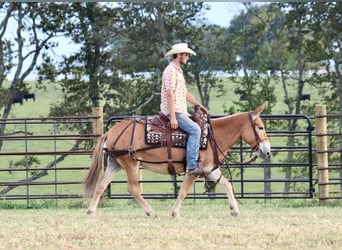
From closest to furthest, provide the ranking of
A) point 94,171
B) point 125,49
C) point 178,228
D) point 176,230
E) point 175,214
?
point 176,230, point 178,228, point 175,214, point 94,171, point 125,49

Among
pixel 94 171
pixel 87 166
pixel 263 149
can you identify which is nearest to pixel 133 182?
pixel 94 171

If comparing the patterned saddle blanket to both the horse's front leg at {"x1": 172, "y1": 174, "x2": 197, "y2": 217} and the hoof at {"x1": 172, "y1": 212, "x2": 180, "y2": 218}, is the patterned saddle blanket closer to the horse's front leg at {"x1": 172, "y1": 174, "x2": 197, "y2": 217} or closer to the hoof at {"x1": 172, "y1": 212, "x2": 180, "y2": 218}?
the horse's front leg at {"x1": 172, "y1": 174, "x2": 197, "y2": 217}

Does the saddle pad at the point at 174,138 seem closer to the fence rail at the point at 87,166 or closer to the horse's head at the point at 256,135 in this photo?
the horse's head at the point at 256,135

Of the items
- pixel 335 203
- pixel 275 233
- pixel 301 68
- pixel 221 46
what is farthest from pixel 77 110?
pixel 275 233

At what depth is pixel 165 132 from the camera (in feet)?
34.3

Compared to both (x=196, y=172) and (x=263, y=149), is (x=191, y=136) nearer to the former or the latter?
(x=196, y=172)

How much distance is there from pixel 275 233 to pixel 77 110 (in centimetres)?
1556

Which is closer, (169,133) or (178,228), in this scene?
(178,228)

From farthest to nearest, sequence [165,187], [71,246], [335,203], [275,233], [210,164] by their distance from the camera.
A: [165,187]
[335,203]
[210,164]
[275,233]
[71,246]

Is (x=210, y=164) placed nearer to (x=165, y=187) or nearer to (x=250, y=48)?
(x=250, y=48)

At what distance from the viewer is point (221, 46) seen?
26.3 metres

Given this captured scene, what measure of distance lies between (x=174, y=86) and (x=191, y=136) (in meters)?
0.64

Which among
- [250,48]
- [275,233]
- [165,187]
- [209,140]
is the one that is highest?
[250,48]

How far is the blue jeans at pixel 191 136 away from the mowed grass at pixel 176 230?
0.71 meters
